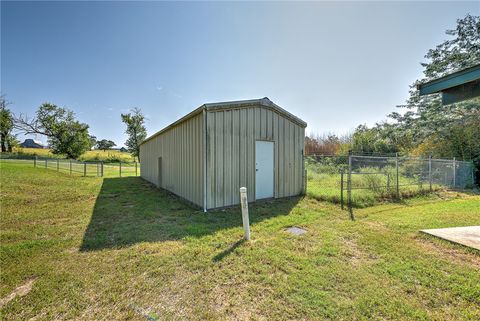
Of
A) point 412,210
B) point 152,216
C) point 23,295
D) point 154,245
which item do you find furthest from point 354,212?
point 23,295

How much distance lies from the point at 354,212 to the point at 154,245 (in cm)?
508

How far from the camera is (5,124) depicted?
2892 cm

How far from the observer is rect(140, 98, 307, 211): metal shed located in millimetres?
5777

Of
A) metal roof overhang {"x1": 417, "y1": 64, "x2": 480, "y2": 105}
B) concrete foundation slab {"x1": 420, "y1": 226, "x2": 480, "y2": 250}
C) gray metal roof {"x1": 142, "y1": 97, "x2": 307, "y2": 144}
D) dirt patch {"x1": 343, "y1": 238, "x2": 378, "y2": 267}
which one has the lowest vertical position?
dirt patch {"x1": 343, "y1": 238, "x2": 378, "y2": 267}

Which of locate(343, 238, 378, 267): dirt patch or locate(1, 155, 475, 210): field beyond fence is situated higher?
locate(1, 155, 475, 210): field beyond fence

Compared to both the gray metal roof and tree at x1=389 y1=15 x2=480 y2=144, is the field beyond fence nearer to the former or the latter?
the gray metal roof

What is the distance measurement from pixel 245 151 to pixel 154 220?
329 centimetres

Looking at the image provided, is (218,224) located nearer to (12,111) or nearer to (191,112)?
(191,112)

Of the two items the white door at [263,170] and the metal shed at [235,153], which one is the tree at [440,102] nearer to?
the metal shed at [235,153]

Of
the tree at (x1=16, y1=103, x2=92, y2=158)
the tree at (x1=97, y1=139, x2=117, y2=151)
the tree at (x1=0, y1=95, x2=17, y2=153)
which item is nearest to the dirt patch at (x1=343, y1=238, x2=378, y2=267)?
the tree at (x1=16, y1=103, x2=92, y2=158)

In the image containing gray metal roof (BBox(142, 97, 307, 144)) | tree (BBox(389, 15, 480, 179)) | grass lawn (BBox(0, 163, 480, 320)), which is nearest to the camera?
grass lawn (BBox(0, 163, 480, 320))

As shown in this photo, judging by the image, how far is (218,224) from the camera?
14.9ft

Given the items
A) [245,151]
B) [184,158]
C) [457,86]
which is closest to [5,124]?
[184,158]

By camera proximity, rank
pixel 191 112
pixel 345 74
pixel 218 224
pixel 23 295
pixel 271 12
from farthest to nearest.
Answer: pixel 345 74 < pixel 271 12 < pixel 191 112 < pixel 218 224 < pixel 23 295
